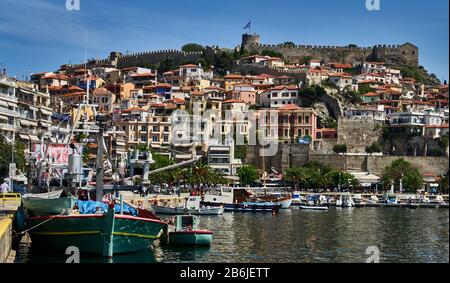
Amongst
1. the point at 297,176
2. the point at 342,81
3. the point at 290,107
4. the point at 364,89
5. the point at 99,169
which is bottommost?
the point at 297,176

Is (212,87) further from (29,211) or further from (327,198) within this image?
(29,211)

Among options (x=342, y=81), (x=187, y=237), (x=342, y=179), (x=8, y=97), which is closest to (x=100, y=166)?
(x=187, y=237)

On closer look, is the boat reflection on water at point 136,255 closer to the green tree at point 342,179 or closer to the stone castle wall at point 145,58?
the green tree at point 342,179

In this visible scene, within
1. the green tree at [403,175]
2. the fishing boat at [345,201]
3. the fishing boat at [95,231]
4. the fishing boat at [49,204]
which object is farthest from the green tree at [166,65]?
the fishing boat at [95,231]

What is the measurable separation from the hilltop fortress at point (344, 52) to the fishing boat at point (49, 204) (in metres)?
39.9

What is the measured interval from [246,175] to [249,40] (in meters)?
20.2

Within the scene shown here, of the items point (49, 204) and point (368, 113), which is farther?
point (368, 113)

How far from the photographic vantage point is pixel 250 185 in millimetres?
31594

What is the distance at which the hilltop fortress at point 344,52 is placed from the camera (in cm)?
4900

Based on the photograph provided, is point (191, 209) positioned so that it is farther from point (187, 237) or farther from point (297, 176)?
point (297, 176)

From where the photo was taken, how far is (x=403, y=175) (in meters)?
30.2

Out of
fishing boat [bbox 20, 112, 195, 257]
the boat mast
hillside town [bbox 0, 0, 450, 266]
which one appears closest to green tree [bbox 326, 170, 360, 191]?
hillside town [bbox 0, 0, 450, 266]

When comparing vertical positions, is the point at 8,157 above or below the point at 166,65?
below
